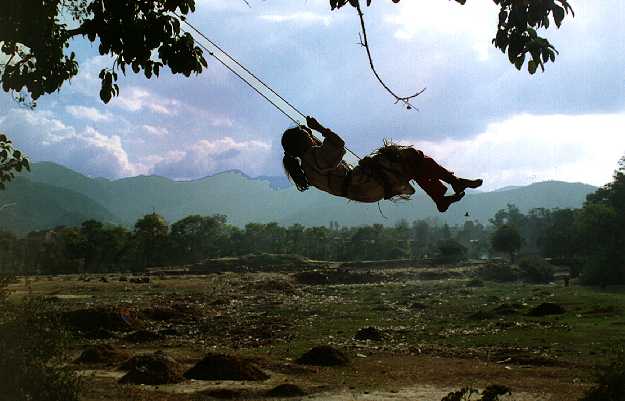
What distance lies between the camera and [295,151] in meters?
6.59

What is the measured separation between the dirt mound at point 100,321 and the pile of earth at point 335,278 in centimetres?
4120

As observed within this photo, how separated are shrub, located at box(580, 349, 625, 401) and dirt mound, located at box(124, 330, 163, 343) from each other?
1870cm

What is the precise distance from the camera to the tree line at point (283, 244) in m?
65.1

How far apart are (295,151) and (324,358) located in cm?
1430

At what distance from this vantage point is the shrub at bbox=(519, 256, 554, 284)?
224ft

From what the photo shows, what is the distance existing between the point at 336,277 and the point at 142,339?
154ft

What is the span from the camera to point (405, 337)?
2662 cm

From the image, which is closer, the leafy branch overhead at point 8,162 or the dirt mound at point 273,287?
the leafy branch overhead at point 8,162

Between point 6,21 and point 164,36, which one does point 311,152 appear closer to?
point 164,36

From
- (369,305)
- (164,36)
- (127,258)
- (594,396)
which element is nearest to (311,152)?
(164,36)

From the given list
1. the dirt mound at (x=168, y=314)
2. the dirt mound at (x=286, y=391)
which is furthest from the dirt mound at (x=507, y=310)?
the dirt mound at (x=286, y=391)

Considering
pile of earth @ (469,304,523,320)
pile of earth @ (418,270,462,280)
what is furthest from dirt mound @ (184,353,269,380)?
pile of earth @ (418,270,462,280)

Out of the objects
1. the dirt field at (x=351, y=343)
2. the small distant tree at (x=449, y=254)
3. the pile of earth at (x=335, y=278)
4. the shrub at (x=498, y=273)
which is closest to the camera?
the dirt field at (x=351, y=343)

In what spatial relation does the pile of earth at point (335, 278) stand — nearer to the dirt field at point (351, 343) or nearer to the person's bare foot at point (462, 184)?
the dirt field at point (351, 343)
